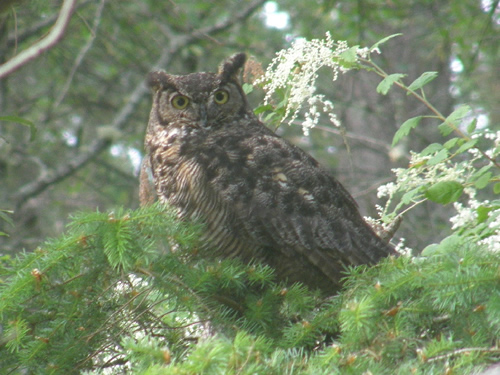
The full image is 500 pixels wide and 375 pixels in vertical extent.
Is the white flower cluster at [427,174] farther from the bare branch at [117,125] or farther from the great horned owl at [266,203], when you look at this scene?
the bare branch at [117,125]

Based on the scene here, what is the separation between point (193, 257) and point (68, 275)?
41 cm

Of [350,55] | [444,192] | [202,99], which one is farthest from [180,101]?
[444,192]

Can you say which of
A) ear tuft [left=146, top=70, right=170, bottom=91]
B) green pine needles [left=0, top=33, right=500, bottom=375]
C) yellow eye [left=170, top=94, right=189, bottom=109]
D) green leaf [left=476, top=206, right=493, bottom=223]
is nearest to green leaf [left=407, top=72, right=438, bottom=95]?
green pine needles [left=0, top=33, right=500, bottom=375]

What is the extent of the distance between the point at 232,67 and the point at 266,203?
3.07ft

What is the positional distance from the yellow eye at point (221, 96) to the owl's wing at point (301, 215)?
0.43 m

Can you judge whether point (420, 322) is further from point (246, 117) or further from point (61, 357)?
Result: point (246, 117)

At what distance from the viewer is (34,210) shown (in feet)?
23.2

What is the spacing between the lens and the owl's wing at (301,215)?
2602 millimetres

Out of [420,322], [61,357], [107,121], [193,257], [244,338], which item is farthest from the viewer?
[107,121]

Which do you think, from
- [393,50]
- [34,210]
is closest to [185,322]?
[34,210]

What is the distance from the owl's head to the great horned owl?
17cm

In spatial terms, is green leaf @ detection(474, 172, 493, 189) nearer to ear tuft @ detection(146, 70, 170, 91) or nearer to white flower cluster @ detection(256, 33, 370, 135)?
white flower cluster @ detection(256, 33, 370, 135)

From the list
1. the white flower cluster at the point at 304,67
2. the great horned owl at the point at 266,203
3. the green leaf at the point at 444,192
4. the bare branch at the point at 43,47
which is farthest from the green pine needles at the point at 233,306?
the bare branch at the point at 43,47

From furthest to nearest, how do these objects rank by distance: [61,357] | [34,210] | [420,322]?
[34,210], [61,357], [420,322]
